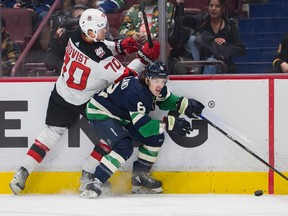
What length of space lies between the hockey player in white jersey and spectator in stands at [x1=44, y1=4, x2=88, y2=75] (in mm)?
101

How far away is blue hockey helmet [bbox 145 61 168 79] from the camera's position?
5.87 m

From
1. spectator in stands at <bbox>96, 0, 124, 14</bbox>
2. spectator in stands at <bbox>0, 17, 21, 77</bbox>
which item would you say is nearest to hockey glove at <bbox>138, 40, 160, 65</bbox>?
spectator in stands at <bbox>96, 0, 124, 14</bbox>

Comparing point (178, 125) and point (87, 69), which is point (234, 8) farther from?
point (87, 69)

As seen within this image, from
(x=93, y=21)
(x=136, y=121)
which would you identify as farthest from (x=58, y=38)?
(x=136, y=121)

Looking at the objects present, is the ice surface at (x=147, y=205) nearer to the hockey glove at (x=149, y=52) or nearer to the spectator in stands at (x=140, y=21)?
the hockey glove at (x=149, y=52)

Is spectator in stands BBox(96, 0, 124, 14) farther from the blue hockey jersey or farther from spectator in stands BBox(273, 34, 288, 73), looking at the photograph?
spectator in stands BBox(273, 34, 288, 73)

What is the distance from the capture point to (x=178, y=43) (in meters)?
6.14

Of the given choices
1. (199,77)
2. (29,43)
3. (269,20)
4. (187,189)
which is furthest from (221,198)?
(29,43)

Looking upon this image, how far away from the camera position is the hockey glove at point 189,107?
19.7ft

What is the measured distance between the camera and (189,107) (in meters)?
6.01

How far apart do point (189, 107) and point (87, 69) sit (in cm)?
76

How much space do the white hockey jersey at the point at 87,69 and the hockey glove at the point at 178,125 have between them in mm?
466

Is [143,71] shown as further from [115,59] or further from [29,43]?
[29,43]

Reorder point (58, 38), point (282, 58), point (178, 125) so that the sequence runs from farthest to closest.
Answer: point (58, 38), point (282, 58), point (178, 125)
